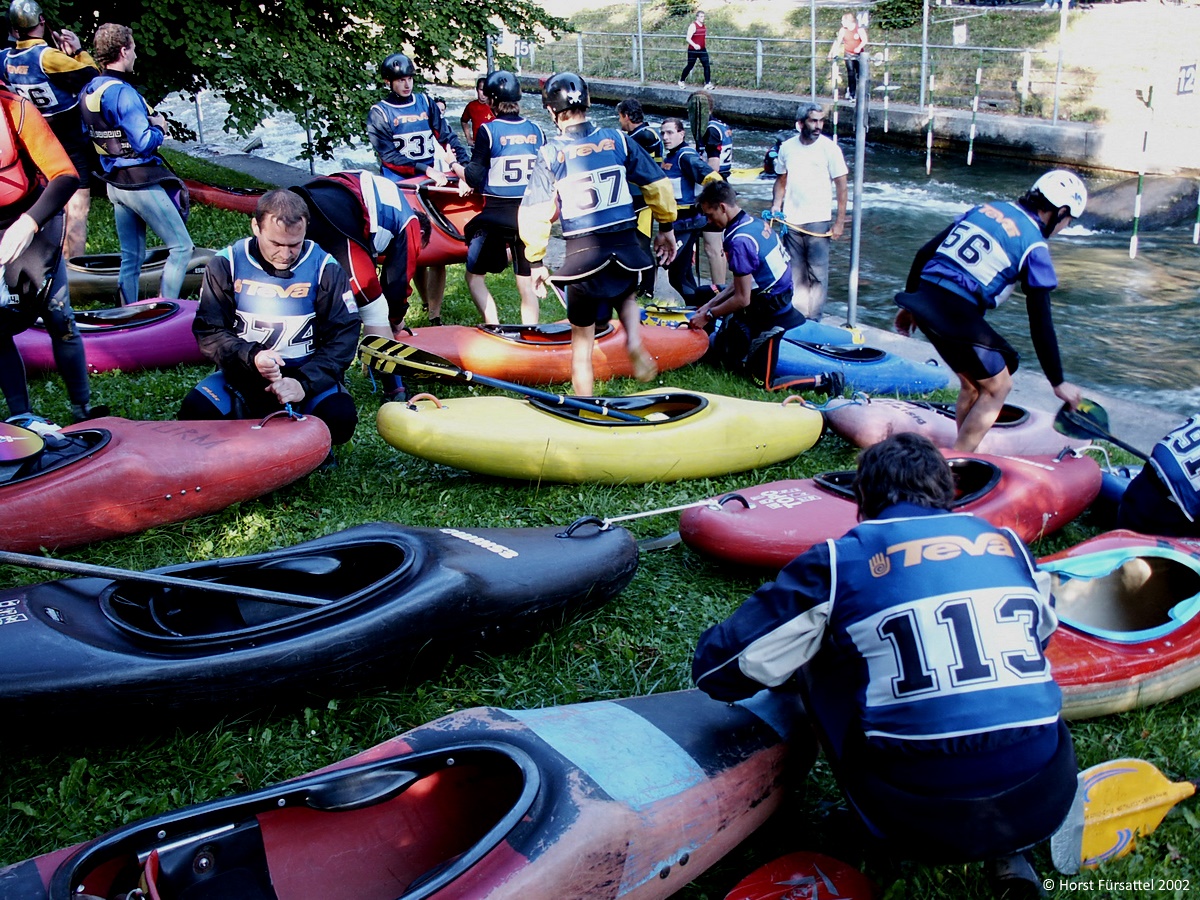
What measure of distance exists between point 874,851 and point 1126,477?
279 cm

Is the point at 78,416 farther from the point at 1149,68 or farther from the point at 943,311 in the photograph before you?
the point at 1149,68

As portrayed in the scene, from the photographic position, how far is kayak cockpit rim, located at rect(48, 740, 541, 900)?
6.46ft

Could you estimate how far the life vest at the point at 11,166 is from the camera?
3910 millimetres

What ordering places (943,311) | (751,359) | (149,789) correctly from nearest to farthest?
(149,789) → (943,311) → (751,359)

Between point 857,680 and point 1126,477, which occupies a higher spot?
point 857,680

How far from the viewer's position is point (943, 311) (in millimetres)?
4289

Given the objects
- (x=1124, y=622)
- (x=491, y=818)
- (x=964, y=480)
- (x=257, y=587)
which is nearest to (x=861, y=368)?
(x=964, y=480)

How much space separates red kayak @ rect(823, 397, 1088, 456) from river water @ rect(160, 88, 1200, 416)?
238 cm

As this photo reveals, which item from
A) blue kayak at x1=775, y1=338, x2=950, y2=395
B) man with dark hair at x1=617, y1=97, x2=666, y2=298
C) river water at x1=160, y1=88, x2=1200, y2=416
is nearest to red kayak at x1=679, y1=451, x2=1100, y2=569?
blue kayak at x1=775, y1=338, x2=950, y2=395

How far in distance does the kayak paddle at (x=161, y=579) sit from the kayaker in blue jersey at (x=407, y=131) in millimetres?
4168

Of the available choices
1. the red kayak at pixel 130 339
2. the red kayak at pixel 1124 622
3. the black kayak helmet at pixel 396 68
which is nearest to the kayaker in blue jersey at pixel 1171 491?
the red kayak at pixel 1124 622

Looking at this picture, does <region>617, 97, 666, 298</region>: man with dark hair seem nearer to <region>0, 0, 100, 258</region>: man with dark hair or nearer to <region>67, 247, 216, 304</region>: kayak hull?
<region>67, 247, 216, 304</region>: kayak hull

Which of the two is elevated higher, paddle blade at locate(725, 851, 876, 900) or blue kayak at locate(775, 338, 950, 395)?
blue kayak at locate(775, 338, 950, 395)

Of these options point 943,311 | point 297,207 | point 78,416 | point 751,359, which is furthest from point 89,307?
point 943,311
